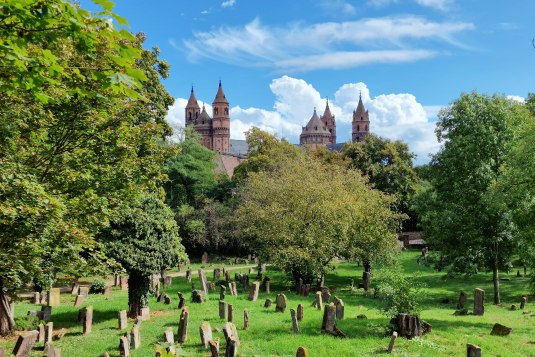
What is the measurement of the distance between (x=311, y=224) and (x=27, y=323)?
1506cm

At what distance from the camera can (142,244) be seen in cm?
1848

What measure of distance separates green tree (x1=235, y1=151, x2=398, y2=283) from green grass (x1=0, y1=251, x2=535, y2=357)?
224 centimetres

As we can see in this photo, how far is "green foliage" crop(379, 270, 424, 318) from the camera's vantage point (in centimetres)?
1491

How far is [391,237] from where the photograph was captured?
29453mm

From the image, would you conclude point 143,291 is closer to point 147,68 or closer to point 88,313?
point 88,313

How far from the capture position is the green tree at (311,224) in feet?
86.1

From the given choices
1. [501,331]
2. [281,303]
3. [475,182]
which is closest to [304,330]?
[281,303]

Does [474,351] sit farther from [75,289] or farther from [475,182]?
[75,289]

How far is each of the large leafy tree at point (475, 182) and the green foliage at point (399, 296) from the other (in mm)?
10224

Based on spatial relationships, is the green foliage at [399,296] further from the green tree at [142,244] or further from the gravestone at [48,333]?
the gravestone at [48,333]

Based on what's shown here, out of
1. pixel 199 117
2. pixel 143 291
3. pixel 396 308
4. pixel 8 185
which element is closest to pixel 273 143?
pixel 143 291

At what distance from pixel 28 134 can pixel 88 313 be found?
7.70 m

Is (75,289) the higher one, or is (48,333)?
(48,333)

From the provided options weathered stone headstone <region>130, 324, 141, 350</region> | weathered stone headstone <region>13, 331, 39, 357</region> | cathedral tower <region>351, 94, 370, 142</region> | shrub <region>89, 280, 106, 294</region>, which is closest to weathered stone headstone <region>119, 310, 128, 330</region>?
weathered stone headstone <region>130, 324, 141, 350</region>
